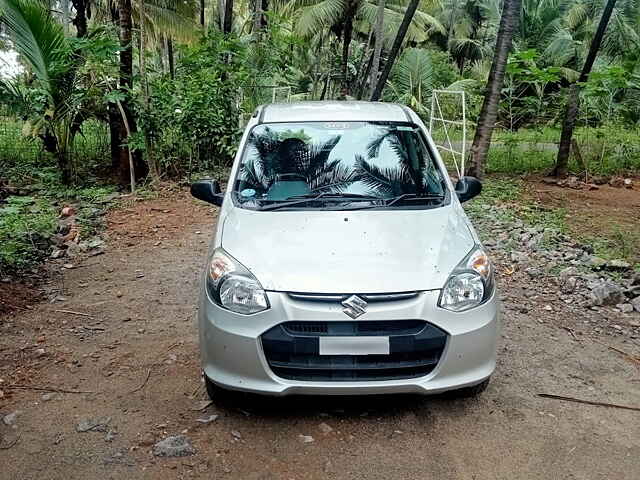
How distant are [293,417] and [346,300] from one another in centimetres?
88

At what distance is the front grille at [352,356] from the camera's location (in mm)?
2891

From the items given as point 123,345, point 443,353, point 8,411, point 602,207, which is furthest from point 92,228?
point 602,207

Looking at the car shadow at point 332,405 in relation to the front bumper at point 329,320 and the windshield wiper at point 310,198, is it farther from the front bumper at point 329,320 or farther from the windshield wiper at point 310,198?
the windshield wiper at point 310,198

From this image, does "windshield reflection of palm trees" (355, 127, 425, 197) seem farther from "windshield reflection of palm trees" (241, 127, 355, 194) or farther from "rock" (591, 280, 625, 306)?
"rock" (591, 280, 625, 306)

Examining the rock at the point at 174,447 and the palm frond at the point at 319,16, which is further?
the palm frond at the point at 319,16

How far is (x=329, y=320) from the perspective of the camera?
2.86m

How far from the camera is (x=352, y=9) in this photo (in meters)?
18.8

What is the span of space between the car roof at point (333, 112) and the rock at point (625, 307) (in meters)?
2.48

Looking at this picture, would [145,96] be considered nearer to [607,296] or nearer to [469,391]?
[607,296]

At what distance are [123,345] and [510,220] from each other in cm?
525

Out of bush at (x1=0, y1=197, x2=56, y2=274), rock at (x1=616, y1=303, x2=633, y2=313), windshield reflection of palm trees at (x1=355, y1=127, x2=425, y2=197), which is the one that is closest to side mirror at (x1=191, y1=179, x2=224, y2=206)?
windshield reflection of palm trees at (x1=355, y1=127, x2=425, y2=197)

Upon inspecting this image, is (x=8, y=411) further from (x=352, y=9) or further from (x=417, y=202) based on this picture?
(x=352, y=9)

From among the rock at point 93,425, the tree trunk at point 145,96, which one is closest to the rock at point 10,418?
the rock at point 93,425

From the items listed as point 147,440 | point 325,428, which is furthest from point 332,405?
point 147,440
